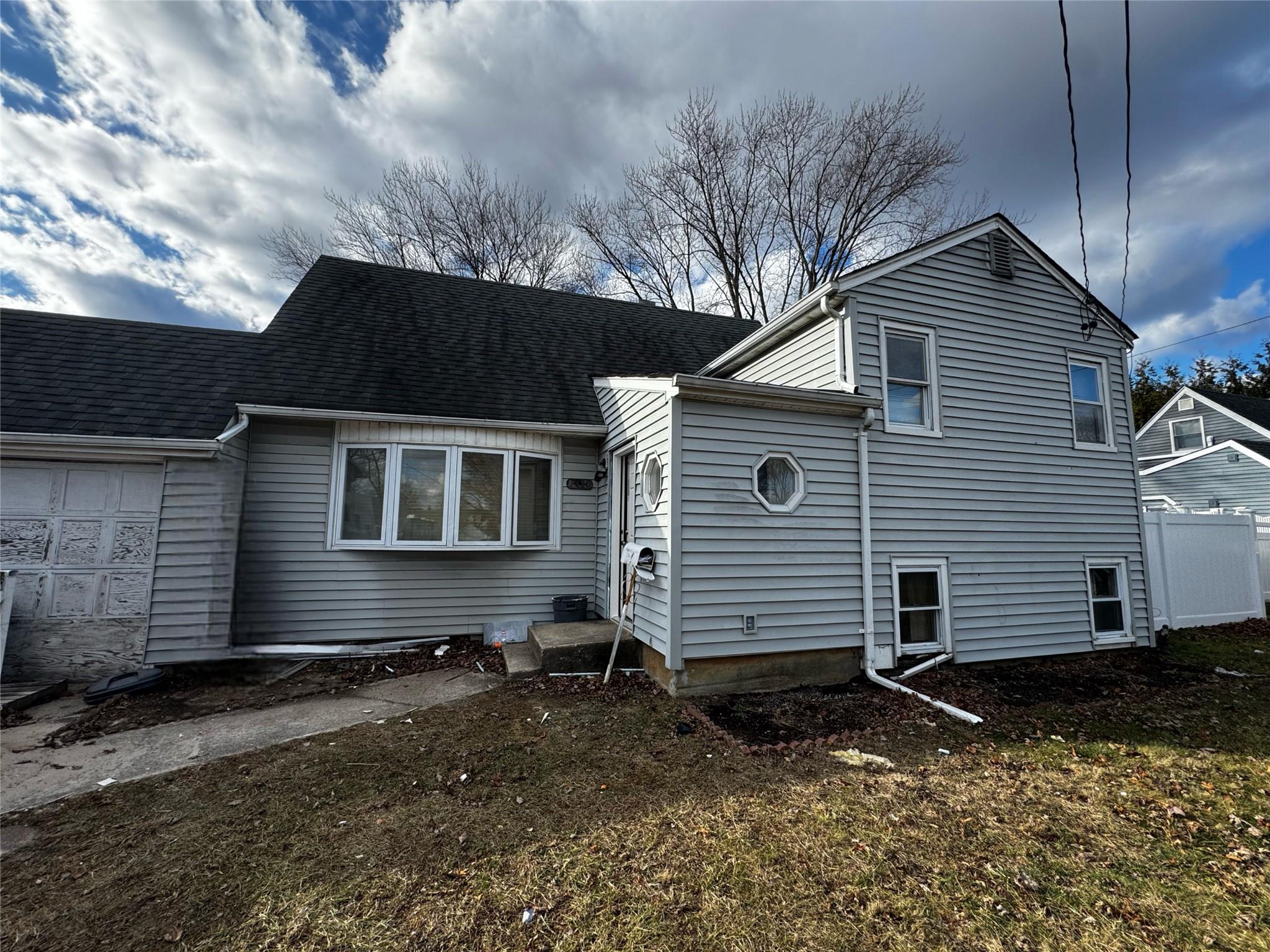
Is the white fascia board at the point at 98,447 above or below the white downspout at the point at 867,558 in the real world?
above

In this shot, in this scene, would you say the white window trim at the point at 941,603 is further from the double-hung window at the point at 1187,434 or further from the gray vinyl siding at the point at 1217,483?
the double-hung window at the point at 1187,434

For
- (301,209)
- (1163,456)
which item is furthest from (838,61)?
(1163,456)

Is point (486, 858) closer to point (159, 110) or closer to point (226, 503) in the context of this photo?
point (226, 503)

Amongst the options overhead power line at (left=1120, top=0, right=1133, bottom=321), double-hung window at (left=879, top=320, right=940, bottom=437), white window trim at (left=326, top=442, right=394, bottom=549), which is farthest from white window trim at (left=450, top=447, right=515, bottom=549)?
overhead power line at (left=1120, top=0, right=1133, bottom=321)

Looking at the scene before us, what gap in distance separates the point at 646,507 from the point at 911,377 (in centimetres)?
363

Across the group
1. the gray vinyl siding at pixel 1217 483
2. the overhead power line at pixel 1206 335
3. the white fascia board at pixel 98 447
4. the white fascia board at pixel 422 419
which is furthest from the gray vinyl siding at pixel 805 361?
the overhead power line at pixel 1206 335

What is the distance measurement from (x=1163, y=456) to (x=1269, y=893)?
74.9ft

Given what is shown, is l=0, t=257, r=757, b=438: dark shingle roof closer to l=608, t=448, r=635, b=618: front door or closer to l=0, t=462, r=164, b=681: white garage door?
l=0, t=462, r=164, b=681: white garage door

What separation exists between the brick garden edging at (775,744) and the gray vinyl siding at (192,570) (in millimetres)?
5447

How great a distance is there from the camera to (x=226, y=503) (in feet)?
19.8

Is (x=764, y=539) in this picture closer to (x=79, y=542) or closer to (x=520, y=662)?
(x=520, y=662)

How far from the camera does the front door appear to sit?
256 inches

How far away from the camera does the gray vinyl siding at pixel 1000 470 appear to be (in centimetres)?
594

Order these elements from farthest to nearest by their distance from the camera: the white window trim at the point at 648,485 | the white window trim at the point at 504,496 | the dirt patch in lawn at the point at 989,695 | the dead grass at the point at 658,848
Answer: the white window trim at the point at 504,496, the white window trim at the point at 648,485, the dirt patch in lawn at the point at 989,695, the dead grass at the point at 658,848
